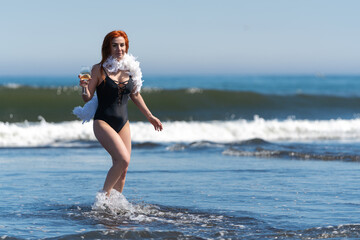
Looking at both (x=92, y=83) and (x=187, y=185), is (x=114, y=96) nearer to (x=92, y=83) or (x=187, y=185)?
(x=92, y=83)

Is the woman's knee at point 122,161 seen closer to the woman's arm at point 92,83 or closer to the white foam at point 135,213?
the white foam at point 135,213

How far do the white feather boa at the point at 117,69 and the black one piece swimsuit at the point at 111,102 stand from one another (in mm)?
92

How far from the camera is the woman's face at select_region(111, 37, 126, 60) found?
21.2ft

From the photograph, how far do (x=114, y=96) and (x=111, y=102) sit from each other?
0.24ft

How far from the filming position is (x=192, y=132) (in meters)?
18.8

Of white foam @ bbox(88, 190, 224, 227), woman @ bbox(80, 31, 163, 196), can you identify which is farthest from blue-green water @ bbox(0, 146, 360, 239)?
woman @ bbox(80, 31, 163, 196)

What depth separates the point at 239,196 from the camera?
7629mm

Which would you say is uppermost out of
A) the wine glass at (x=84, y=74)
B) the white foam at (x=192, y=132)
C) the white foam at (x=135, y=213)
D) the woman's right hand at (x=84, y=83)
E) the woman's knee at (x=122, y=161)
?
the wine glass at (x=84, y=74)

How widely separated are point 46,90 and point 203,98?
23.9 feet

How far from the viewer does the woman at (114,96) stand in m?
6.41

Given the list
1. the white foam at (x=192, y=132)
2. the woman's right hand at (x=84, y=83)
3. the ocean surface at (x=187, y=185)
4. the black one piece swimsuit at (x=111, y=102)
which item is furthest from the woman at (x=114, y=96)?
the white foam at (x=192, y=132)

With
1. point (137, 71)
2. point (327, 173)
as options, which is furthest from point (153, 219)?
point (327, 173)

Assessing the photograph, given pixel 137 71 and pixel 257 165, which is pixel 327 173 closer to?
pixel 257 165

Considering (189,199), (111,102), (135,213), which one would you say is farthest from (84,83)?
(189,199)
